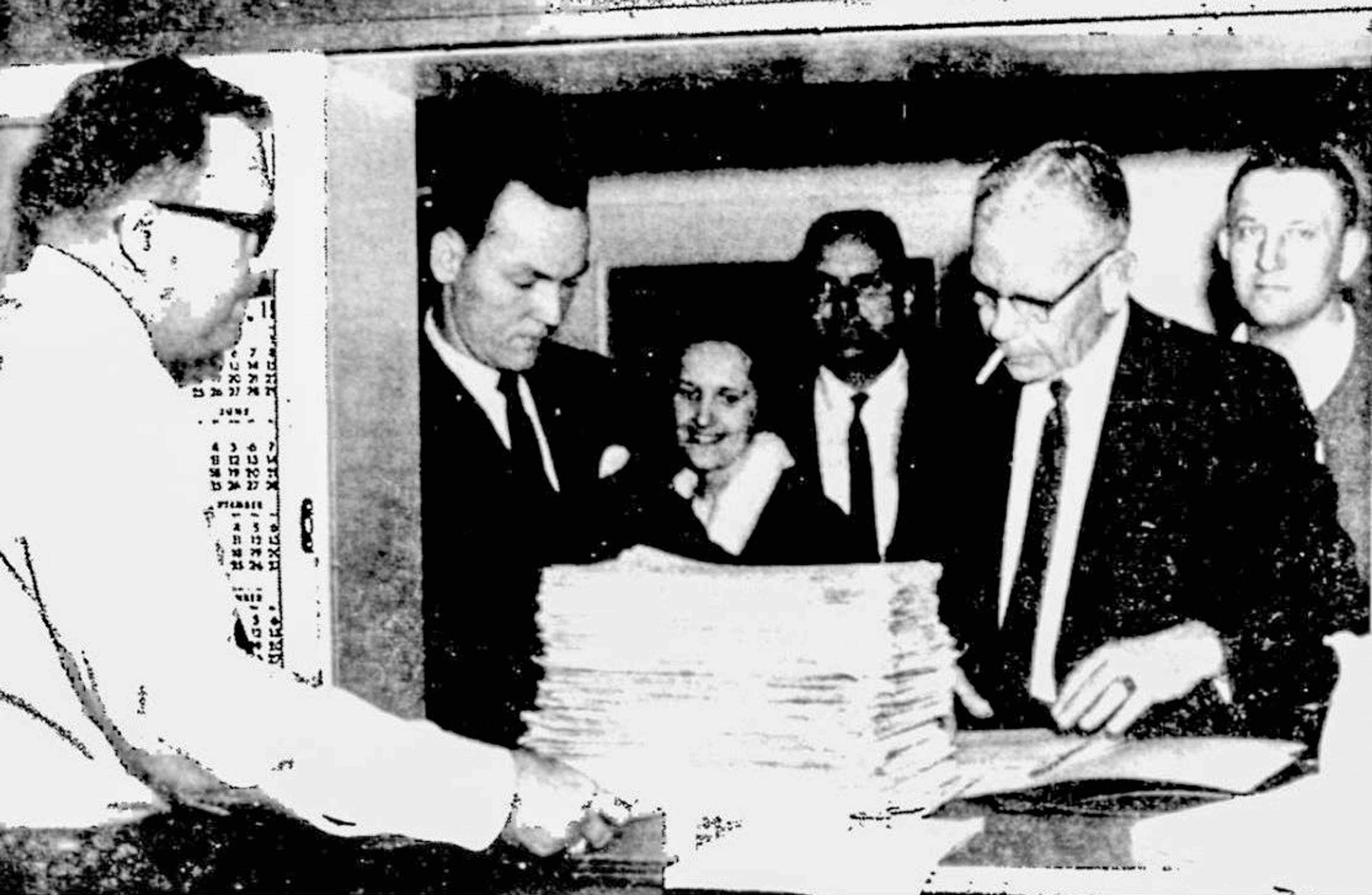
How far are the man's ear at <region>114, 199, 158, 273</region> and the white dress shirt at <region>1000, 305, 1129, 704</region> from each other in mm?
1204

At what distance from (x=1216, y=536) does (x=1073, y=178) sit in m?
0.50

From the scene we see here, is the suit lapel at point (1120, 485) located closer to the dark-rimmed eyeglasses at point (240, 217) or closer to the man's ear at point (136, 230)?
the dark-rimmed eyeglasses at point (240, 217)

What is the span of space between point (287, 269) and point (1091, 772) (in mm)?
1274

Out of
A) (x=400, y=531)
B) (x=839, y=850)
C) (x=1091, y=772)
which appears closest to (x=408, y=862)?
(x=400, y=531)

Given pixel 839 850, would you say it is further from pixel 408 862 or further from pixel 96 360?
pixel 96 360

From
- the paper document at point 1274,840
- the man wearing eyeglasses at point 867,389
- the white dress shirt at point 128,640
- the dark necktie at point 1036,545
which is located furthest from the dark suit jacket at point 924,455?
the white dress shirt at point 128,640

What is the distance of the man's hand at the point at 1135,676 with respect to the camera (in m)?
1.97

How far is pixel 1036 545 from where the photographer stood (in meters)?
2.00

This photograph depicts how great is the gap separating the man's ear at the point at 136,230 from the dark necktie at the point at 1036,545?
124 centimetres

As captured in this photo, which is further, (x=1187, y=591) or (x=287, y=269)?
(x=287, y=269)

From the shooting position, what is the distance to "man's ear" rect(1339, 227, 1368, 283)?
195 cm

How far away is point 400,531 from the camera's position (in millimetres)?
2082

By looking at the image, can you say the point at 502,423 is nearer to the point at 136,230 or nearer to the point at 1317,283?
the point at 136,230

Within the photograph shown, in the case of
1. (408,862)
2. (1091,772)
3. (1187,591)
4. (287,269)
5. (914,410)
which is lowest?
(408,862)
